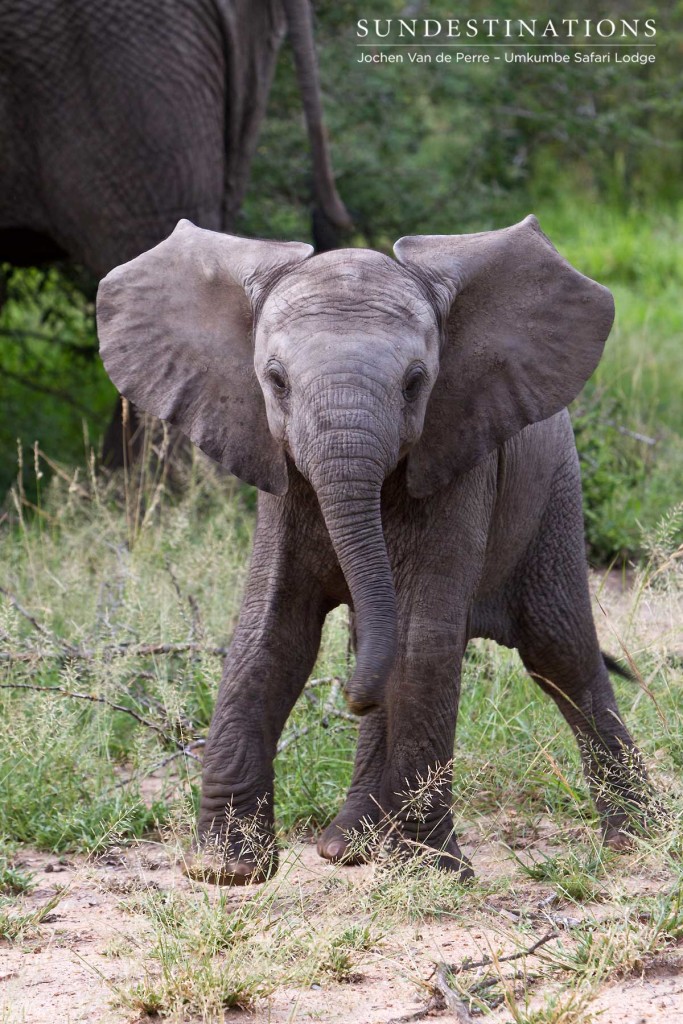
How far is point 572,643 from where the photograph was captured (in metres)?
4.14

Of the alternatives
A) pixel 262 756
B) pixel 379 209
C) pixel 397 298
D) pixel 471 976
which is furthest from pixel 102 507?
pixel 379 209

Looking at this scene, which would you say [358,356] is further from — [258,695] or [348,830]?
[348,830]

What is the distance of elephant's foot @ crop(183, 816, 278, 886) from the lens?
3.52 meters

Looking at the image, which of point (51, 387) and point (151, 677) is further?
point (51, 387)

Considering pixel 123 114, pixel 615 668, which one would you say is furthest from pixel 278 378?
pixel 123 114

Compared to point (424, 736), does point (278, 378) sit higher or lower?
higher

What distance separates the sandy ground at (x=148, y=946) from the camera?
2943 mm

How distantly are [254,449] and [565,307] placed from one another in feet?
2.67

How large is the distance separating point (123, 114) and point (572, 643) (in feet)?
10.1

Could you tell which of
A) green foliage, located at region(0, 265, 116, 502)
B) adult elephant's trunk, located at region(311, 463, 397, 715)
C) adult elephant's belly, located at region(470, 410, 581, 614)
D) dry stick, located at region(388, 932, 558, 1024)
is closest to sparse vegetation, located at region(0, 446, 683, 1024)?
dry stick, located at region(388, 932, 558, 1024)

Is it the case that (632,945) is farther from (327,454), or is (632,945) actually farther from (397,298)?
(397,298)

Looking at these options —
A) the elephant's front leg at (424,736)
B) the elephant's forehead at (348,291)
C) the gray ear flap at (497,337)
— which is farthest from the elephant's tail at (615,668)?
the elephant's forehead at (348,291)

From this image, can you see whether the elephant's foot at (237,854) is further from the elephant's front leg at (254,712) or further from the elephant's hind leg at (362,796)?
the elephant's hind leg at (362,796)

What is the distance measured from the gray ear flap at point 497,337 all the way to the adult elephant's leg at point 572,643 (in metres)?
0.56
